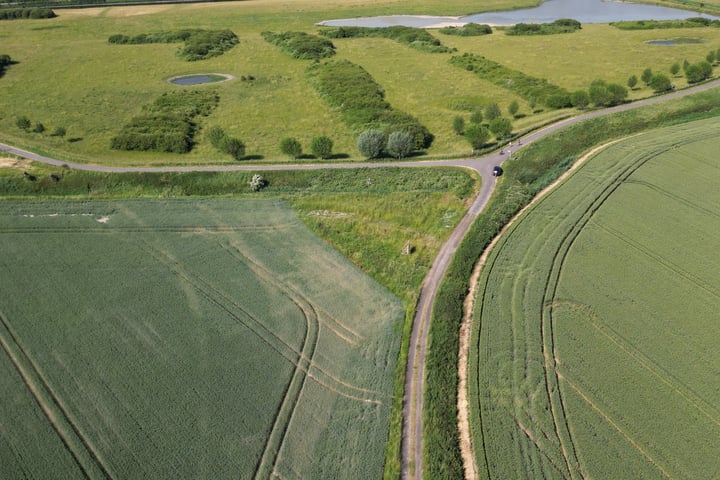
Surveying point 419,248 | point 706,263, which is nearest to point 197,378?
point 419,248

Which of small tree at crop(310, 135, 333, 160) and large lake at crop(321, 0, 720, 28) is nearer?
small tree at crop(310, 135, 333, 160)

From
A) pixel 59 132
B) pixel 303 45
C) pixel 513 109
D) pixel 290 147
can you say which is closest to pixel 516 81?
pixel 513 109

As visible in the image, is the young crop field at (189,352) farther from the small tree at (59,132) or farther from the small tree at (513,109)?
the small tree at (513,109)

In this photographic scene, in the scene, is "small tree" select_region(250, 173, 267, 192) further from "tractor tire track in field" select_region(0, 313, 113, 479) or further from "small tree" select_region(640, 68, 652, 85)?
"small tree" select_region(640, 68, 652, 85)

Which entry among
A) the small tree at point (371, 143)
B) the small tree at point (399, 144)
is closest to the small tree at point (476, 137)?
the small tree at point (399, 144)

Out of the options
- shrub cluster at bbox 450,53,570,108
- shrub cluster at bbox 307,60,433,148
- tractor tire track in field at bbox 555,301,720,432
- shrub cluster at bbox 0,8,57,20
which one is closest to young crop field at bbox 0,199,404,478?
tractor tire track in field at bbox 555,301,720,432
